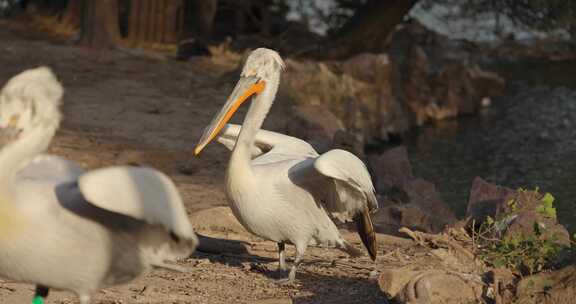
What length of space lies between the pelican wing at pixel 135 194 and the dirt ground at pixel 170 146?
1.26 m

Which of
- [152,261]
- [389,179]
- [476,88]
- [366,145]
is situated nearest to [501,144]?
[366,145]

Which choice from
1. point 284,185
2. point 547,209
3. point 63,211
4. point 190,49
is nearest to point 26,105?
point 63,211

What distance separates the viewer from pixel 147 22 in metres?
14.6

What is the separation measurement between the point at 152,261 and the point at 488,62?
54.3 feet

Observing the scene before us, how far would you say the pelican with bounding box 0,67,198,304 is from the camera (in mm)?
3428

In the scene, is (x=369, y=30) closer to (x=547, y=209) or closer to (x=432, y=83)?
(x=432, y=83)

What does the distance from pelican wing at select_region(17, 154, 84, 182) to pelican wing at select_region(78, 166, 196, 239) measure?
0.42 metres

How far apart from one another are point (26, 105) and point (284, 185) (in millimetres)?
1864

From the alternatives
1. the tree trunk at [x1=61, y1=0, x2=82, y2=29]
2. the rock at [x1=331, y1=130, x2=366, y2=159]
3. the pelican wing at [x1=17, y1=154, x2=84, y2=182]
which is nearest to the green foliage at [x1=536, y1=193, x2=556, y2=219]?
the pelican wing at [x1=17, y1=154, x2=84, y2=182]

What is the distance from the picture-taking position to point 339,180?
5.03 m

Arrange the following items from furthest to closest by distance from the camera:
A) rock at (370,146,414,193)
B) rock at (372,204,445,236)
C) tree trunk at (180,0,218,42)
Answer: tree trunk at (180,0,218,42) → rock at (370,146,414,193) → rock at (372,204,445,236)

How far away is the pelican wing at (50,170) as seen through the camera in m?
3.83

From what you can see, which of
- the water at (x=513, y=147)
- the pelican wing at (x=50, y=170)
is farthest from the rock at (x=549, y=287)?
the water at (x=513, y=147)

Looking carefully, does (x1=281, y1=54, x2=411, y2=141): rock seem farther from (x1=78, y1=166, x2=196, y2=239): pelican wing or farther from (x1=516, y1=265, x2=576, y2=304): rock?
(x1=78, y1=166, x2=196, y2=239): pelican wing
